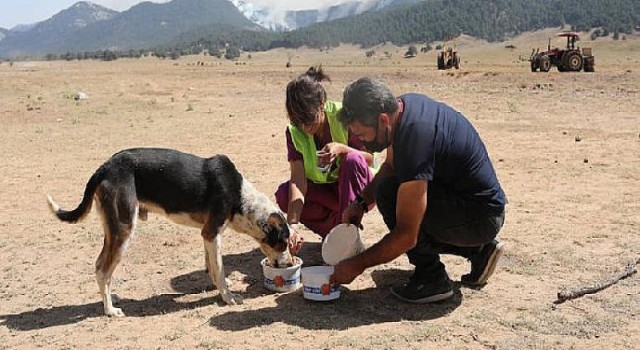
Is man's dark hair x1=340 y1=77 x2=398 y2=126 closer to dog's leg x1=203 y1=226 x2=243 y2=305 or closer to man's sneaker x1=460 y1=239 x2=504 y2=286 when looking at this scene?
man's sneaker x1=460 y1=239 x2=504 y2=286

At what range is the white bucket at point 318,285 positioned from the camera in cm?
499

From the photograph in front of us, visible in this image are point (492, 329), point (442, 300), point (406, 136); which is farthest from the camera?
point (442, 300)

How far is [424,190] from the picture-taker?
4.30 m

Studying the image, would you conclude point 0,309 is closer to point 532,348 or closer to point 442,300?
point 442,300

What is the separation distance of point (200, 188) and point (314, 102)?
114 centimetres

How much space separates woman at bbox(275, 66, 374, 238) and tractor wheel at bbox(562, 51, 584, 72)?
2718 cm

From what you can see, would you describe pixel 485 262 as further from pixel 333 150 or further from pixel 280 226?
pixel 280 226

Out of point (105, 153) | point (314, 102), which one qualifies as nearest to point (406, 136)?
point (314, 102)

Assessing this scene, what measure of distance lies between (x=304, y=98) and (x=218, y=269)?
1.52 metres

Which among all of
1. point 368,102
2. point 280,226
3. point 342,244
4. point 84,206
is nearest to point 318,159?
point 280,226

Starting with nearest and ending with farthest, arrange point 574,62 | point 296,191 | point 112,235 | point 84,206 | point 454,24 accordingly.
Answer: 1. point 112,235
2. point 84,206
3. point 296,191
4. point 574,62
5. point 454,24

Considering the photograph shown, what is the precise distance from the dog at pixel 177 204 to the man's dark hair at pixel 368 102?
4.56 ft

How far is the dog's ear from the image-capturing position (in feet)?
17.4

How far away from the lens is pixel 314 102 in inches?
213
